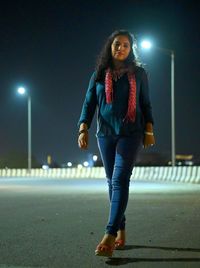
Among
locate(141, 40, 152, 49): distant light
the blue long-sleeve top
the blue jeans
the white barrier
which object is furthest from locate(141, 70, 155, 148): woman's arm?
locate(141, 40, 152, 49): distant light

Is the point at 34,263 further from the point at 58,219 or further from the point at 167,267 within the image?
the point at 58,219

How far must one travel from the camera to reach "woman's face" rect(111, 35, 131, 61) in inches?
267

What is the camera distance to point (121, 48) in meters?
6.79

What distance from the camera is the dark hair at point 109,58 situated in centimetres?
678

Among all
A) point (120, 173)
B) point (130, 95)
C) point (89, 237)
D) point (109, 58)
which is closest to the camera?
point (120, 173)

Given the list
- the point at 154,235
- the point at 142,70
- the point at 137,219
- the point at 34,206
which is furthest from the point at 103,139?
the point at 34,206

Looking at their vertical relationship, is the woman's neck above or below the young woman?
above

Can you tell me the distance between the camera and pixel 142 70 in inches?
268

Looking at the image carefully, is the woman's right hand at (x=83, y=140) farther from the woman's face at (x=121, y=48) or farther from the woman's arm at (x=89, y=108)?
the woman's face at (x=121, y=48)

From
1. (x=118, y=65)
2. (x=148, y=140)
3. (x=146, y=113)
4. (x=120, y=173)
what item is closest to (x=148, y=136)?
(x=148, y=140)

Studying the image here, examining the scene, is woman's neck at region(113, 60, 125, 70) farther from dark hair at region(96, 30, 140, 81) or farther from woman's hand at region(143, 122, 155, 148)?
woman's hand at region(143, 122, 155, 148)

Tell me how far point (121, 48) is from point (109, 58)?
0.17 meters

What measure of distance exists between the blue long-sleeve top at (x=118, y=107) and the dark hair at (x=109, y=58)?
0.27ft

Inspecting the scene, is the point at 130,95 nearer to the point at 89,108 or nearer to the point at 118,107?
the point at 118,107
